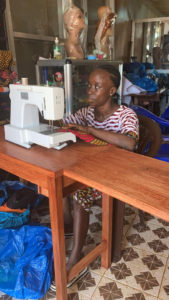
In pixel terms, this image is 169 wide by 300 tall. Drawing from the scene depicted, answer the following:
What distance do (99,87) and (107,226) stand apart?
0.88 metres

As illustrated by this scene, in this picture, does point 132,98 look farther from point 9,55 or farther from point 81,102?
point 9,55

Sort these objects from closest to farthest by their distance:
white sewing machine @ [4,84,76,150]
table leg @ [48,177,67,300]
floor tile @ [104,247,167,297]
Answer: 1. table leg @ [48,177,67,300]
2. white sewing machine @ [4,84,76,150]
3. floor tile @ [104,247,167,297]

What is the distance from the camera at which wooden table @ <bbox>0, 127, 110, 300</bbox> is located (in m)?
1.06

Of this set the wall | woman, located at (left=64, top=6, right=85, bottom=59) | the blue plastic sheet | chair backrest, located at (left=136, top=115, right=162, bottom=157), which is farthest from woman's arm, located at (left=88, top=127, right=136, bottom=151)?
the wall

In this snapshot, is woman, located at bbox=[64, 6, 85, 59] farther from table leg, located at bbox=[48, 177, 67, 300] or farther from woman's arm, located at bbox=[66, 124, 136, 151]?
table leg, located at bbox=[48, 177, 67, 300]

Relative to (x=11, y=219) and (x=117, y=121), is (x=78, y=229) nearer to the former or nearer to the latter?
(x=11, y=219)

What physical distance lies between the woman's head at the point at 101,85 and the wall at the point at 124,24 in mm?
3097

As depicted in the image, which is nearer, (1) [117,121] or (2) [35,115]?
(2) [35,115]

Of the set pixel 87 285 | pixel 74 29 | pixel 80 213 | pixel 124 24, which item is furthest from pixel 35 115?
pixel 124 24

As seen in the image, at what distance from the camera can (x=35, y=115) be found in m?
1.38

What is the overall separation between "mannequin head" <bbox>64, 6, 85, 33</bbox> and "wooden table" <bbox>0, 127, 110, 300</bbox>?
1632mm

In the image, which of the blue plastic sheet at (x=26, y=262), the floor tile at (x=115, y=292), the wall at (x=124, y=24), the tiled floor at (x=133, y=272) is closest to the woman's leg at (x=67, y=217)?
the tiled floor at (x=133, y=272)

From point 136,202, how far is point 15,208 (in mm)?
1344

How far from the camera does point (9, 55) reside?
2.04 metres
